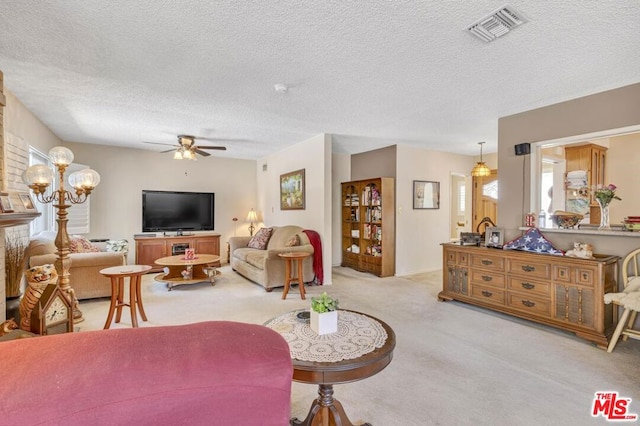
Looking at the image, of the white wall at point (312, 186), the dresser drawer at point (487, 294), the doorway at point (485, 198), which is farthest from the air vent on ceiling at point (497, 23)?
the doorway at point (485, 198)

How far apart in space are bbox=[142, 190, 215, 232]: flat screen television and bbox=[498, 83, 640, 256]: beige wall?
18.0 feet

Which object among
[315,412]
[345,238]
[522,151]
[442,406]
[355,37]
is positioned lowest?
[442,406]

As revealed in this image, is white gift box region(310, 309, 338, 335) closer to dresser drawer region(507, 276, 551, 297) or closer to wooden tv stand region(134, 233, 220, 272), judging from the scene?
dresser drawer region(507, 276, 551, 297)

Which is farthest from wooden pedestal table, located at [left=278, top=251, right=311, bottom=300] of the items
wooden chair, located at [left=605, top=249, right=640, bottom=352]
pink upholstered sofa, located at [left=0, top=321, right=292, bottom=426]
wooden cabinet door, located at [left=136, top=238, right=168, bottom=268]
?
pink upholstered sofa, located at [left=0, top=321, right=292, bottom=426]

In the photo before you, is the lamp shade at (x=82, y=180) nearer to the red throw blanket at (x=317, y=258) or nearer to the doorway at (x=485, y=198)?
the red throw blanket at (x=317, y=258)

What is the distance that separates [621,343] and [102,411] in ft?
13.0

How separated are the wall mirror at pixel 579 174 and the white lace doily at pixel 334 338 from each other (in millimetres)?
3022

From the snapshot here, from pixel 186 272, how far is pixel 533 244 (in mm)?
4672

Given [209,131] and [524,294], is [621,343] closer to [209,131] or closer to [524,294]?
[524,294]

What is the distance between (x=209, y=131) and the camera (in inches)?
189

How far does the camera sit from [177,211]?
21.1 feet

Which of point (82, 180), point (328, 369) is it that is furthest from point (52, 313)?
point (328, 369)

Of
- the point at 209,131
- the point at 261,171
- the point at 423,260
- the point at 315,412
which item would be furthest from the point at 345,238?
the point at 315,412

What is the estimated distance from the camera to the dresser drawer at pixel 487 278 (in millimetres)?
3568
